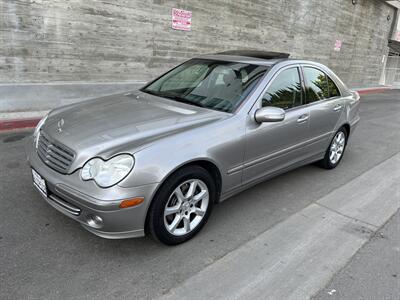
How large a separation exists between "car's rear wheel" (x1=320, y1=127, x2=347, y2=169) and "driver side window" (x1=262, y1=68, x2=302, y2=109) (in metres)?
1.24

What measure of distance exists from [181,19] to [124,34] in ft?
5.81

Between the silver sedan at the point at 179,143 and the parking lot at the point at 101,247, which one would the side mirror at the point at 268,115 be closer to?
the silver sedan at the point at 179,143

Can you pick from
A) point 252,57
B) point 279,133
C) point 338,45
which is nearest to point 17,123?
point 252,57

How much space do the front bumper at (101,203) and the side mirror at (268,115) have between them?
1.26 m

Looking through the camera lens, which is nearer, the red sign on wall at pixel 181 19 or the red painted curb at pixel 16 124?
the red painted curb at pixel 16 124

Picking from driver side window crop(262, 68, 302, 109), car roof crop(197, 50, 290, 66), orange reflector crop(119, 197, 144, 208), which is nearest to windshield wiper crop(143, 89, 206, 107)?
driver side window crop(262, 68, 302, 109)

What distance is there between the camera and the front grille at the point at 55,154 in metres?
2.66

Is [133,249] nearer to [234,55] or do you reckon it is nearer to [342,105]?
[234,55]

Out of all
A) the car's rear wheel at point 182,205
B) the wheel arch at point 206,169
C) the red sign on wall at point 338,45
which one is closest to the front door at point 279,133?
the wheel arch at point 206,169

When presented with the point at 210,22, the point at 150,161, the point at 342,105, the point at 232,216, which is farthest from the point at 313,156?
the point at 210,22

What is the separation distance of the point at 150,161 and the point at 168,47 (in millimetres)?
6759

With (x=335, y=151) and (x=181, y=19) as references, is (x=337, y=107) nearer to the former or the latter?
(x=335, y=151)

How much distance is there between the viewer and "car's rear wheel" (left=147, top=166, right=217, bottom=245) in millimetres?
2693

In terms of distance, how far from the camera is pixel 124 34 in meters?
7.73
